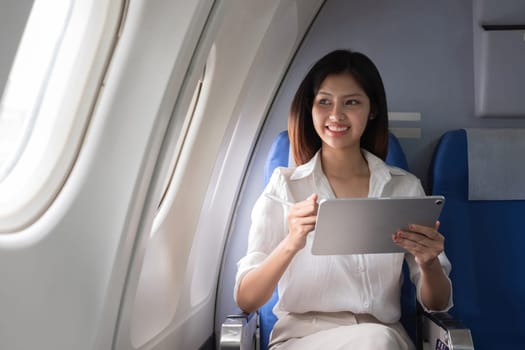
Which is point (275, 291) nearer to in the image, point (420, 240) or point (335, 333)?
point (335, 333)

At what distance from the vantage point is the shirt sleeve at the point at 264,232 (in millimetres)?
1689

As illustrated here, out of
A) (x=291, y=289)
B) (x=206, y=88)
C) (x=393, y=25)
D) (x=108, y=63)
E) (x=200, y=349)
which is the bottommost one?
(x=200, y=349)

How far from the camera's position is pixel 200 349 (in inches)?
92.4

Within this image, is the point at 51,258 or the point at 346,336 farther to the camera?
the point at 346,336

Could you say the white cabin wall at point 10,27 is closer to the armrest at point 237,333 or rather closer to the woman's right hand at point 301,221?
the woman's right hand at point 301,221

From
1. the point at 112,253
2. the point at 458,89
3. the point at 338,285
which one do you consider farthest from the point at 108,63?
the point at 458,89

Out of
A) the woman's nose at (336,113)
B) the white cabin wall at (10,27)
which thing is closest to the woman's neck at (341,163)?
the woman's nose at (336,113)

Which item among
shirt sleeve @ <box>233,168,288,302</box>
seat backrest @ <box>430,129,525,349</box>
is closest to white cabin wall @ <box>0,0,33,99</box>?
shirt sleeve @ <box>233,168,288,302</box>

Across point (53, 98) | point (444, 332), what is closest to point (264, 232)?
point (444, 332)

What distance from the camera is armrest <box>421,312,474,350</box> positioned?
152 cm

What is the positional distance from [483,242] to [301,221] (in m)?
1.05

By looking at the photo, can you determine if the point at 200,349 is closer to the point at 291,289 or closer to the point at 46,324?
the point at 291,289

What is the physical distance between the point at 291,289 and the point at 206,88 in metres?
0.80

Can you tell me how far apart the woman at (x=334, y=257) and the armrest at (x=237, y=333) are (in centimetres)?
6
